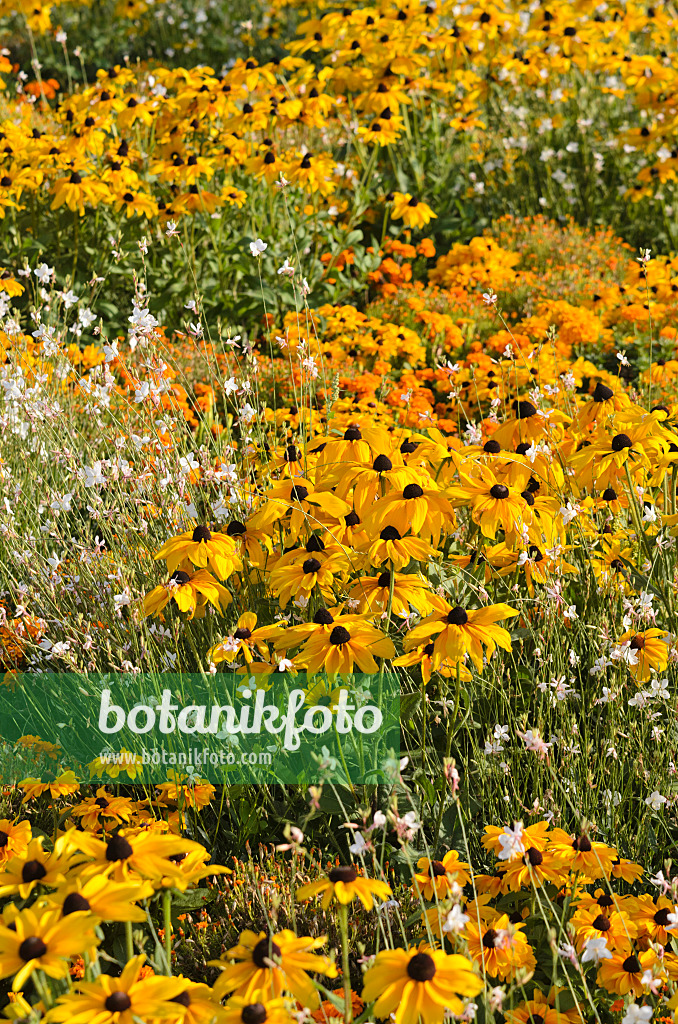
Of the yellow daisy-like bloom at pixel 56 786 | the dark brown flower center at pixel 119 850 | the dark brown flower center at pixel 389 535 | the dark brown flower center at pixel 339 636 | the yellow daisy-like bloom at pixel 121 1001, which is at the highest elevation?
the dark brown flower center at pixel 389 535

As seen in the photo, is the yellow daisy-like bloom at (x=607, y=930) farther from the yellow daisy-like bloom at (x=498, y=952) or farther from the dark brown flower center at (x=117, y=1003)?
the dark brown flower center at (x=117, y=1003)

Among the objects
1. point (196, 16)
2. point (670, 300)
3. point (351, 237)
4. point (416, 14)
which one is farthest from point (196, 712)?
point (196, 16)

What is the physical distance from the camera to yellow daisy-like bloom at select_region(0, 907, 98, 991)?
1577 millimetres

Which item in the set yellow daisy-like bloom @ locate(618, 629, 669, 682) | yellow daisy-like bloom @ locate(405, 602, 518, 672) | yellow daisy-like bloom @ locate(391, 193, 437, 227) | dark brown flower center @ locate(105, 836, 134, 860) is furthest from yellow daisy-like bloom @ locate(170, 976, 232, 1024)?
yellow daisy-like bloom @ locate(391, 193, 437, 227)

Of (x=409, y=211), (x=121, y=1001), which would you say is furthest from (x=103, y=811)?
(x=409, y=211)

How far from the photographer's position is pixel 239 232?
20.7ft

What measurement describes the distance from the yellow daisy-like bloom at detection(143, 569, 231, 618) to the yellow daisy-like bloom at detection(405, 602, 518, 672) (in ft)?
1.89

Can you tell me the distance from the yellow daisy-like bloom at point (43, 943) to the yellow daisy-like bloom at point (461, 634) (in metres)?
1.03

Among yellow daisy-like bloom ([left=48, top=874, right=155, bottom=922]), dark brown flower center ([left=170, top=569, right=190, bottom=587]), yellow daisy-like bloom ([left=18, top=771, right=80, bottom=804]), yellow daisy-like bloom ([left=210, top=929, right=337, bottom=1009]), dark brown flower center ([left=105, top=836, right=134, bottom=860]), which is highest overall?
dark brown flower center ([left=170, top=569, right=190, bottom=587])

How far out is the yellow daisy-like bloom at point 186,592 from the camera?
8.36 ft

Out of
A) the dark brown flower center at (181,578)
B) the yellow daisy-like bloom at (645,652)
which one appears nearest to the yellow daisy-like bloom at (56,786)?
the dark brown flower center at (181,578)

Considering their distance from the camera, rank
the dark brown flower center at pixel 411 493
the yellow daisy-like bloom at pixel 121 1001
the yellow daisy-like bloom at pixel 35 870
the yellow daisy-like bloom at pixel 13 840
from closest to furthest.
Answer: the yellow daisy-like bloom at pixel 121 1001, the yellow daisy-like bloom at pixel 35 870, the yellow daisy-like bloom at pixel 13 840, the dark brown flower center at pixel 411 493

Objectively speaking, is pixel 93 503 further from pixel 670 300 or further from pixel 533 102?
pixel 533 102

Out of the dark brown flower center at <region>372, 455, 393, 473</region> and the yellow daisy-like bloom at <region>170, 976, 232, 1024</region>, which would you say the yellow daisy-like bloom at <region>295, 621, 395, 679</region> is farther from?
the yellow daisy-like bloom at <region>170, 976, 232, 1024</region>
